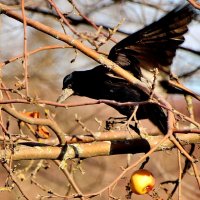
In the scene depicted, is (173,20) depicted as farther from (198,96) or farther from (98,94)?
(98,94)

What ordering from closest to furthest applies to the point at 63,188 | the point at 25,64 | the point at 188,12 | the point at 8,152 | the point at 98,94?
the point at 25,64 < the point at 8,152 < the point at 188,12 < the point at 98,94 < the point at 63,188

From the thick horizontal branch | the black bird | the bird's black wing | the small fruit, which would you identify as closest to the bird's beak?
the black bird

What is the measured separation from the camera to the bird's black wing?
215 centimetres

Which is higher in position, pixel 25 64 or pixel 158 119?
pixel 158 119

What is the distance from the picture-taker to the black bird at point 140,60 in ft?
7.18

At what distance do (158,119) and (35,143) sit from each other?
2.57 feet

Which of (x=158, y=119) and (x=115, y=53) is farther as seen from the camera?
(x=158, y=119)

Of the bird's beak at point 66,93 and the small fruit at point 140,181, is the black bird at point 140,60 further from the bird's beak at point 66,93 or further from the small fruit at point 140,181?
the small fruit at point 140,181

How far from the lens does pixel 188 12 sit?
2084mm

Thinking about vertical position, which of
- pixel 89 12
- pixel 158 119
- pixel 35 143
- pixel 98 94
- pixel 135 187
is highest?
pixel 89 12

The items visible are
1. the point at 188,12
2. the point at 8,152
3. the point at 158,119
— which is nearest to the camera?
the point at 8,152

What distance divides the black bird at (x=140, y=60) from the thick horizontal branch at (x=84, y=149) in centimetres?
17

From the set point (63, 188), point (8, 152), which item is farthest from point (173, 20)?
point (63, 188)

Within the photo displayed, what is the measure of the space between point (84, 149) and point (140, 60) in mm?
618
